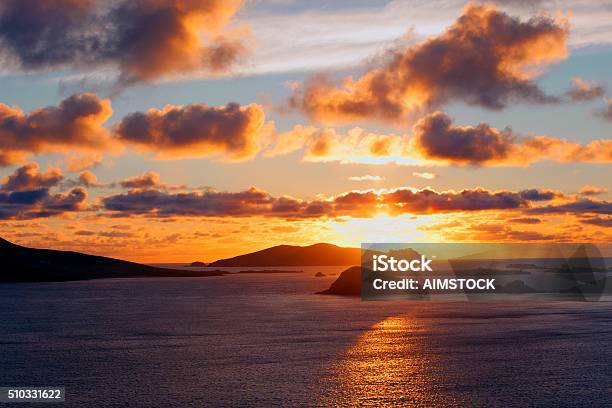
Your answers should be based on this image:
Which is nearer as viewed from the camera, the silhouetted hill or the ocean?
the ocean

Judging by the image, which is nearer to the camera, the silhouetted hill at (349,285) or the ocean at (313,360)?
the ocean at (313,360)

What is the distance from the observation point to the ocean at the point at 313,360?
45.9m

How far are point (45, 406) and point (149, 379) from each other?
31.8 feet

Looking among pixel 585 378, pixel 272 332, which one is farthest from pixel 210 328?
pixel 585 378

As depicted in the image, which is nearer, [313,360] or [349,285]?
[313,360]

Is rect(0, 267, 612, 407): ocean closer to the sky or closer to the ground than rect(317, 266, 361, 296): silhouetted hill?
closer to the ground

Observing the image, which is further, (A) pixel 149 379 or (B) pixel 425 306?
(B) pixel 425 306

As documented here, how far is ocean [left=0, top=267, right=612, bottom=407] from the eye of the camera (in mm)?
45875

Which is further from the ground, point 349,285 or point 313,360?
point 349,285

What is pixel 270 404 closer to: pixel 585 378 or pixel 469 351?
pixel 585 378

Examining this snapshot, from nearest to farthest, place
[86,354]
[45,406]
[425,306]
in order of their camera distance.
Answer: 1. [45,406]
2. [86,354]
3. [425,306]

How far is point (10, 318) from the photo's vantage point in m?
110

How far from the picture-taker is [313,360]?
61062mm

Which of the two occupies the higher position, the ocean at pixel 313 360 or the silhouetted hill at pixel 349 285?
the silhouetted hill at pixel 349 285
